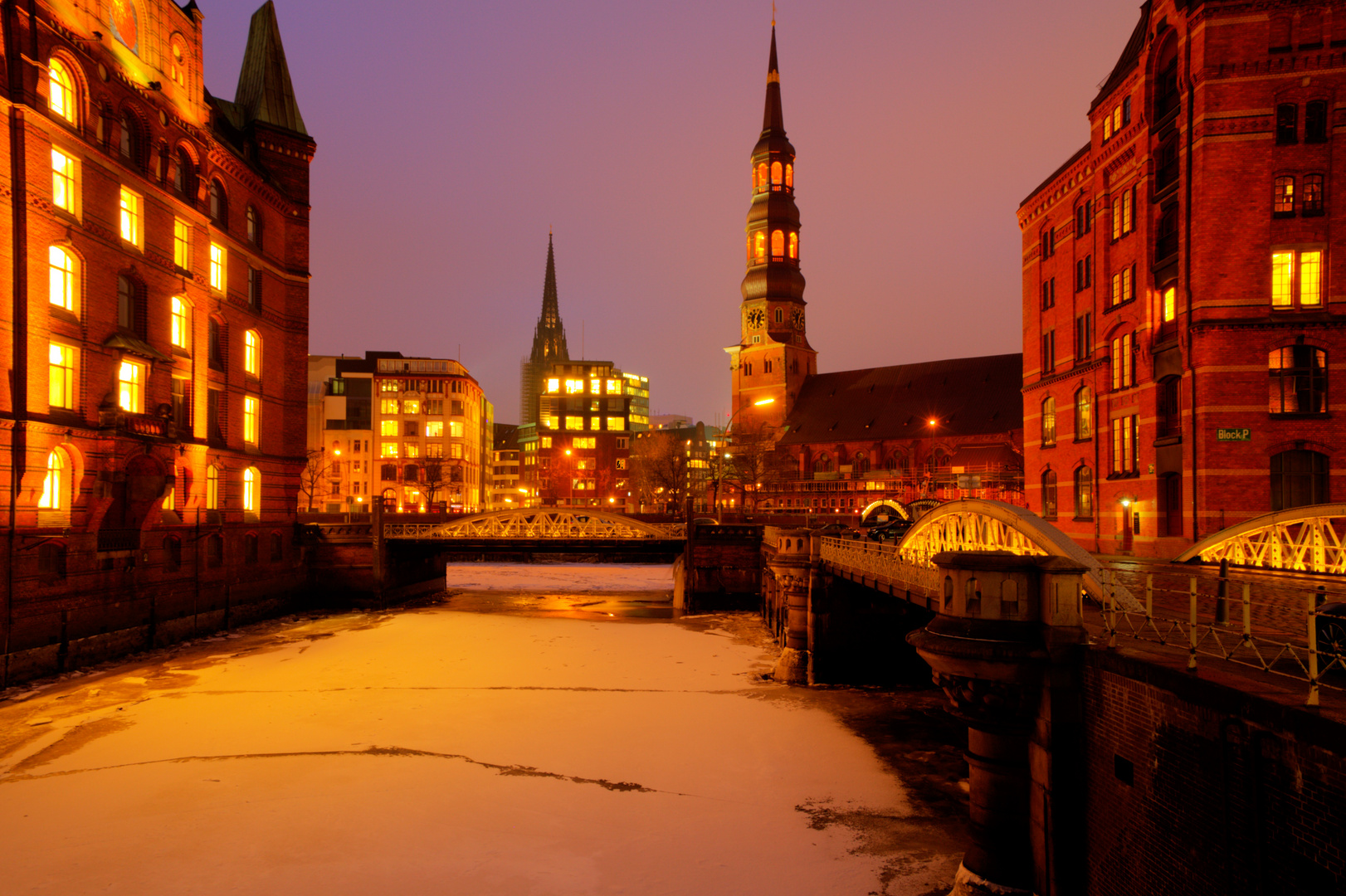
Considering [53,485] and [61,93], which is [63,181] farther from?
[53,485]

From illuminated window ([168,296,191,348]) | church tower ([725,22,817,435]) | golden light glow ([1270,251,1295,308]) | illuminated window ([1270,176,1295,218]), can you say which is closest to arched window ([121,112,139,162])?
illuminated window ([168,296,191,348])

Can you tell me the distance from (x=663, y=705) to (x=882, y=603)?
28.6 feet

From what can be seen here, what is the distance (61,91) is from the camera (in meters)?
Result: 27.5

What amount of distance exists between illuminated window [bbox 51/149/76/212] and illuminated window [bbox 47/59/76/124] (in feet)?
4.37

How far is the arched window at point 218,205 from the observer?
3769cm

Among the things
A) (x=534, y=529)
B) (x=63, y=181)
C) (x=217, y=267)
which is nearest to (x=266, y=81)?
(x=217, y=267)

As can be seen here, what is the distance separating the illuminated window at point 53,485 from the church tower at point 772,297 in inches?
3023

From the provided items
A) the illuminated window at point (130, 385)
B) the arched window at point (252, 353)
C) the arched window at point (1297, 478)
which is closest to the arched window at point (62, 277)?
the illuminated window at point (130, 385)

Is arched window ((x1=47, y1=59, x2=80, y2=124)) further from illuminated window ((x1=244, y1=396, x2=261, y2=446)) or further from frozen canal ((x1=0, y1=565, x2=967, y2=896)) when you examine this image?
frozen canal ((x1=0, y1=565, x2=967, y2=896))

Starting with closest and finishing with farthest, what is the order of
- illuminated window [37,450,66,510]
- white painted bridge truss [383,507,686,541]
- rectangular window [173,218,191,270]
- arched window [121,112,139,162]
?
illuminated window [37,450,66,510] < arched window [121,112,139,162] < rectangular window [173,218,191,270] < white painted bridge truss [383,507,686,541]

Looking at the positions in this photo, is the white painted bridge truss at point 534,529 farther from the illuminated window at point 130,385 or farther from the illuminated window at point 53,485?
the illuminated window at point 53,485

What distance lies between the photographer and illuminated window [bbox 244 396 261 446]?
40281mm

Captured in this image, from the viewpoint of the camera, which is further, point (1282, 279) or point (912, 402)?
point (912, 402)

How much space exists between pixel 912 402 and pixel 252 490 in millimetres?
67170
